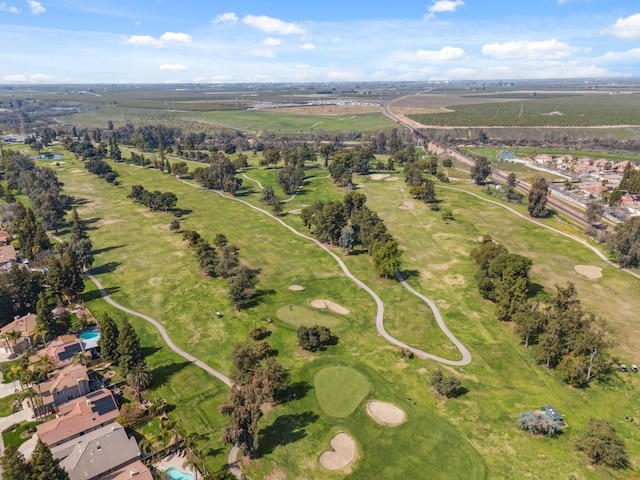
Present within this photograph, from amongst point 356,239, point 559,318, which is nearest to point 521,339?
point 559,318

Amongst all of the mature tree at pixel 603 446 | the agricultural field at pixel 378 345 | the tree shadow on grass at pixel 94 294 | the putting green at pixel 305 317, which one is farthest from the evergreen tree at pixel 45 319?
the mature tree at pixel 603 446

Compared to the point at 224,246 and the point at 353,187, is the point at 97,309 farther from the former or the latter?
the point at 353,187

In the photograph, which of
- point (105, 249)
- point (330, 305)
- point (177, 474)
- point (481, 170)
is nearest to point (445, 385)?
point (330, 305)

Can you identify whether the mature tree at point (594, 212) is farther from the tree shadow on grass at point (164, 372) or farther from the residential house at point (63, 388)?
the residential house at point (63, 388)

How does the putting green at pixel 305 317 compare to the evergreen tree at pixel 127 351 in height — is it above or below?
below

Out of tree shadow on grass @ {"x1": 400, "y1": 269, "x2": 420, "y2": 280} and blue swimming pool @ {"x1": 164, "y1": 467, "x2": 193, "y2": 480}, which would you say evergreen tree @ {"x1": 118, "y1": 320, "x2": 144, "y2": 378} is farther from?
tree shadow on grass @ {"x1": 400, "y1": 269, "x2": 420, "y2": 280}

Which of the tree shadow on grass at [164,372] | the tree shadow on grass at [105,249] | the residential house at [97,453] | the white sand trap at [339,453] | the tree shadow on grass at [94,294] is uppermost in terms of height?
the tree shadow on grass at [105,249]

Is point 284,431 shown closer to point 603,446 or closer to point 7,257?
point 603,446
